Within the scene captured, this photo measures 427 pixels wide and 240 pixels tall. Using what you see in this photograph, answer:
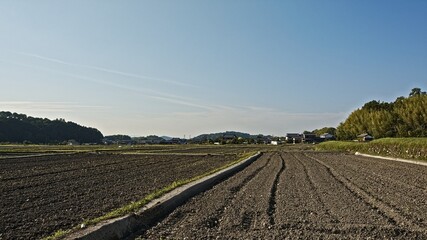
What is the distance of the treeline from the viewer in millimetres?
54250

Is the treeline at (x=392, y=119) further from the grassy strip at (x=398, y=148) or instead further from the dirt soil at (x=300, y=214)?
the dirt soil at (x=300, y=214)

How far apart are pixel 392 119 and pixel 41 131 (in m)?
103

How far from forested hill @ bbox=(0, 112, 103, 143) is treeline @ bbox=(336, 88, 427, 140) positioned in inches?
3374

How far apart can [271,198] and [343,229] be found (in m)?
4.27

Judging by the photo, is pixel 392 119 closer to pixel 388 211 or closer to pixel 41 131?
pixel 388 211

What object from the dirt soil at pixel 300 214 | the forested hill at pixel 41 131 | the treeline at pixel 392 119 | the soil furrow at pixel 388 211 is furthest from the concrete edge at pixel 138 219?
the forested hill at pixel 41 131

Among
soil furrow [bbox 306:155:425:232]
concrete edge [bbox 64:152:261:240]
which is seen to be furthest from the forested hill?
soil furrow [bbox 306:155:425:232]

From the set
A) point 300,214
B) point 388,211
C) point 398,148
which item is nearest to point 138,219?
point 300,214

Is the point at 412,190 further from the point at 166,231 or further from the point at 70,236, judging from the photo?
the point at 70,236

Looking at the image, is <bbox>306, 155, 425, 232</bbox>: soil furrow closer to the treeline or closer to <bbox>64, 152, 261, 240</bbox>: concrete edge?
<bbox>64, 152, 261, 240</bbox>: concrete edge

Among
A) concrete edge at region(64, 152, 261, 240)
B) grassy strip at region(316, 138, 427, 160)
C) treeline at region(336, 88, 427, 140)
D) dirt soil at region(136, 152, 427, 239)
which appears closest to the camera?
concrete edge at region(64, 152, 261, 240)

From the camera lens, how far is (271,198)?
37.9ft

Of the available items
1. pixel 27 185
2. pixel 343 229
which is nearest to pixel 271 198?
pixel 343 229

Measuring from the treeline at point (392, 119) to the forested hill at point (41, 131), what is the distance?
85.7 metres
